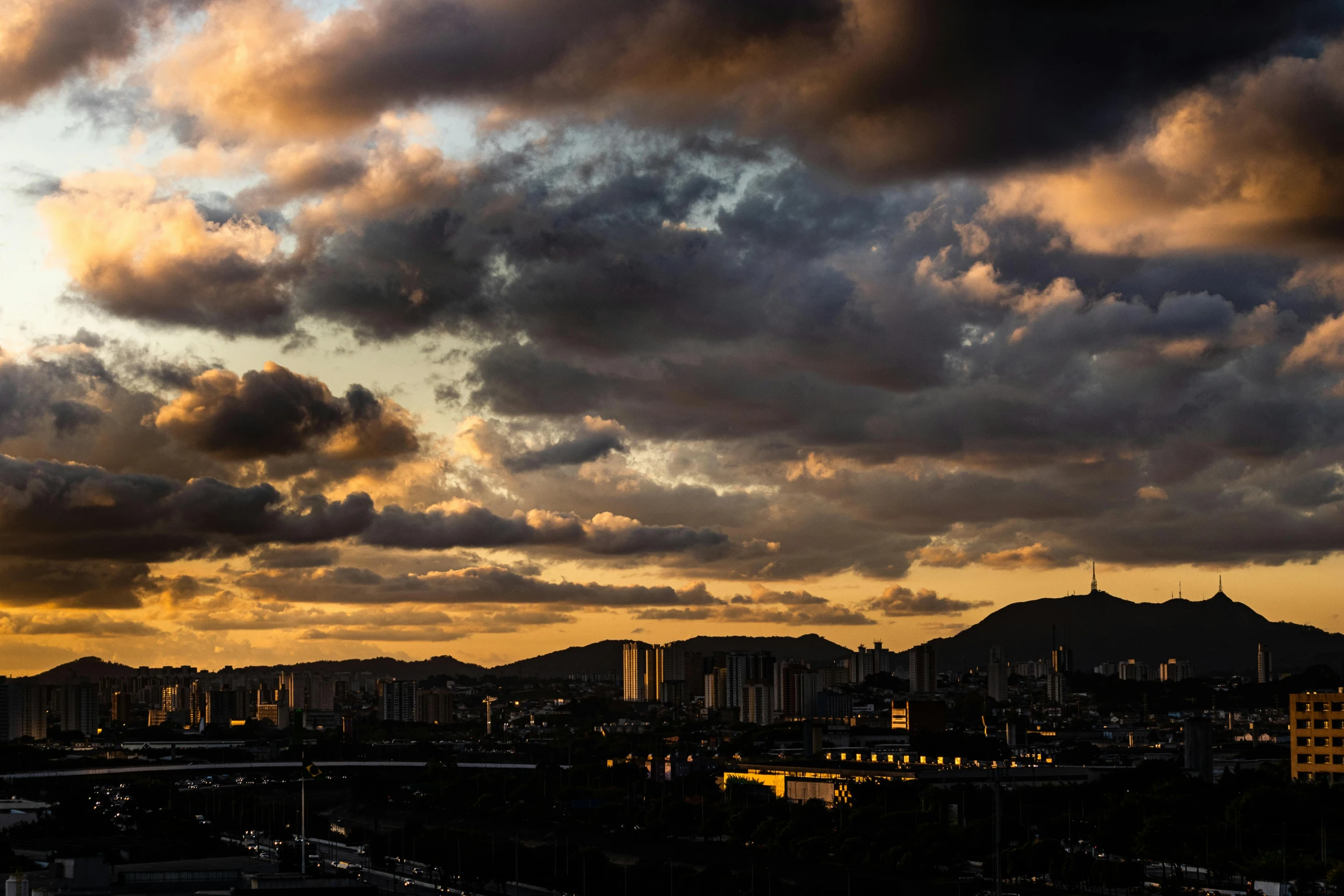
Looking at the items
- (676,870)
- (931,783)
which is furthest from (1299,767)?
(676,870)

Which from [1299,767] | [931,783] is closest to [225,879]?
[931,783]

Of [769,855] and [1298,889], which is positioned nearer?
[1298,889]

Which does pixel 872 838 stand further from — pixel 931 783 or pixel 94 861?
pixel 94 861

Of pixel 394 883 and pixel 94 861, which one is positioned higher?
pixel 94 861

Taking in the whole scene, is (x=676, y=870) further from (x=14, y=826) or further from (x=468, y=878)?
(x=14, y=826)

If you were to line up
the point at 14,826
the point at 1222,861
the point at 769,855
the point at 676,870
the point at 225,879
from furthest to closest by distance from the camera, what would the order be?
1. the point at 14,826
2. the point at 769,855
3. the point at 676,870
4. the point at 1222,861
5. the point at 225,879

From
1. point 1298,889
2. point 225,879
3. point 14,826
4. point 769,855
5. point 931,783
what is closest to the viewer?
point 225,879
